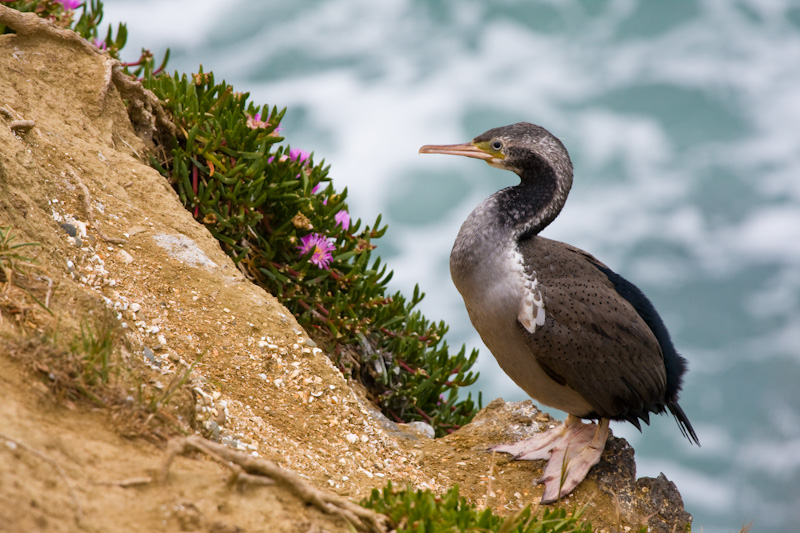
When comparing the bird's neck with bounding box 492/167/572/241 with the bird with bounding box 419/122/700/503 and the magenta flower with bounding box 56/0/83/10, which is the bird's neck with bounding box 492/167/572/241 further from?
the magenta flower with bounding box 56/0/83/10

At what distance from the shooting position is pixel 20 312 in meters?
3.02

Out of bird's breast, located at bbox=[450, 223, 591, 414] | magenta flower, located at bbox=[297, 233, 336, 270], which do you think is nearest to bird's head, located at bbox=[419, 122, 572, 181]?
bird's breast, located at bbox=[450, 223, 591, 414]

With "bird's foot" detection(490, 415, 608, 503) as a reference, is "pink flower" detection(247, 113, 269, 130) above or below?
above

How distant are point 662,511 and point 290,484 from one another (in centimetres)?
304

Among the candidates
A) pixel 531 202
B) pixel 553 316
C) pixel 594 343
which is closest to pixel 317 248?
pixel 531 202

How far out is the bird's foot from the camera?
4.79m

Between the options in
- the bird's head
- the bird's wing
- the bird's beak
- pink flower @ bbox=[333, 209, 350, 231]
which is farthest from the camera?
pink flower @ bbox=[333, 209, 350, 231]

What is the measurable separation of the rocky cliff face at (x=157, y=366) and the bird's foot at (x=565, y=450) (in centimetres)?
10

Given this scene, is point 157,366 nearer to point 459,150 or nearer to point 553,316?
point 553,316

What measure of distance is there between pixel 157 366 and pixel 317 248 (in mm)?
2244

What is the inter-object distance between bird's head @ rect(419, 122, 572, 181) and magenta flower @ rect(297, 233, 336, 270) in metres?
1.35

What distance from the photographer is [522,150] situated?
5137mm

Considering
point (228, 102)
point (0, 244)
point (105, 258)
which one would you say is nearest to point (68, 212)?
point (105, 258)

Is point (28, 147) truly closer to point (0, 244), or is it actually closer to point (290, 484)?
point (0, 244)
